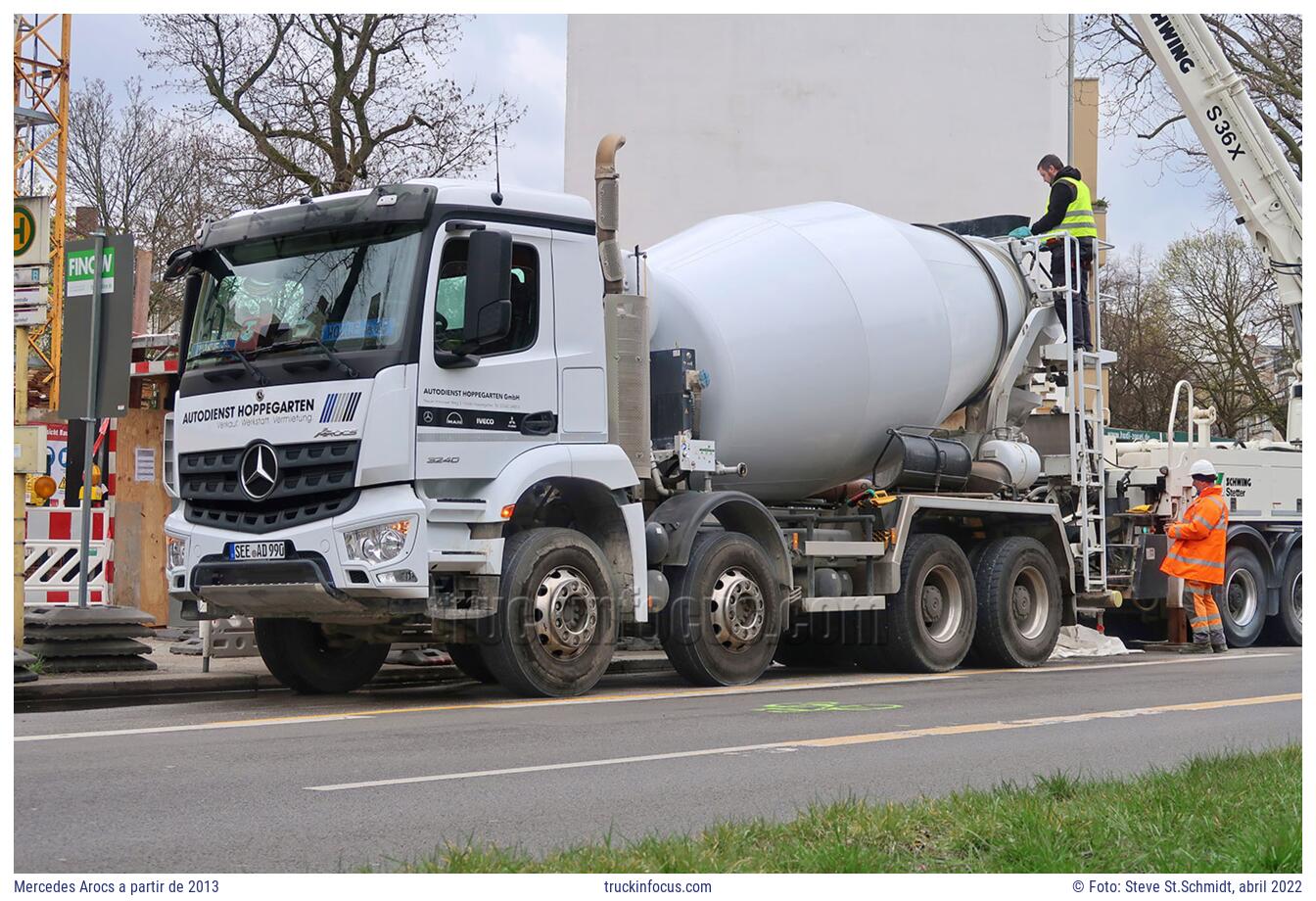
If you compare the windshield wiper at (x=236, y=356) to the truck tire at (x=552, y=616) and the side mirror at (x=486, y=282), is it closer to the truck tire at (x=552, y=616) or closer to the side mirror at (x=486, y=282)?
the side mirror at (x=486, y=282)

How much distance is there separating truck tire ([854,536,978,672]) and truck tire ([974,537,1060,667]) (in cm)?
15

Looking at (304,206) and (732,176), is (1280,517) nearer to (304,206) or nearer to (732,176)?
(304,206)

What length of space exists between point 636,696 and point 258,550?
2672 millimetres

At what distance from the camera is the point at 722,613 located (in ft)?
39.5

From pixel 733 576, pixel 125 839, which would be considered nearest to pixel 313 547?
pixel 733 576

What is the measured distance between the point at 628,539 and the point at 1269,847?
6555 millimetres

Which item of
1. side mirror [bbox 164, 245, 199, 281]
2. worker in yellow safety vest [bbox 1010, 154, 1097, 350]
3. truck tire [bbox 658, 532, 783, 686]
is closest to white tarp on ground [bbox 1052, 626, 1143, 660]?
worker in yellow safety vest [bbox 1010, 154, 1097, 350]

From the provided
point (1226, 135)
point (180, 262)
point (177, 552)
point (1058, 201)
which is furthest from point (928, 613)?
point (1226, 135)

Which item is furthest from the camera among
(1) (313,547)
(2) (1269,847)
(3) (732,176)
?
(3) (732,176)

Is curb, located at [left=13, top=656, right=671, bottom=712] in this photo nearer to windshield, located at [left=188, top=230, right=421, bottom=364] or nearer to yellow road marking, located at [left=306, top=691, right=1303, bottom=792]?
windshield, located at [left=188, top=230, right=421, bottom=364]

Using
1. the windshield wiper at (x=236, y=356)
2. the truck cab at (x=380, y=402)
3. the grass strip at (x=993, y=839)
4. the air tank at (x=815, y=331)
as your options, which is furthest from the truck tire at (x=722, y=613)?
the grass strip at (x=993, y=839)


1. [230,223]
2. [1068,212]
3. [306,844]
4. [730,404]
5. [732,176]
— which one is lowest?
[306,844]

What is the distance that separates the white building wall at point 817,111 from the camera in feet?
115

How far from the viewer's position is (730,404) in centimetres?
1247
